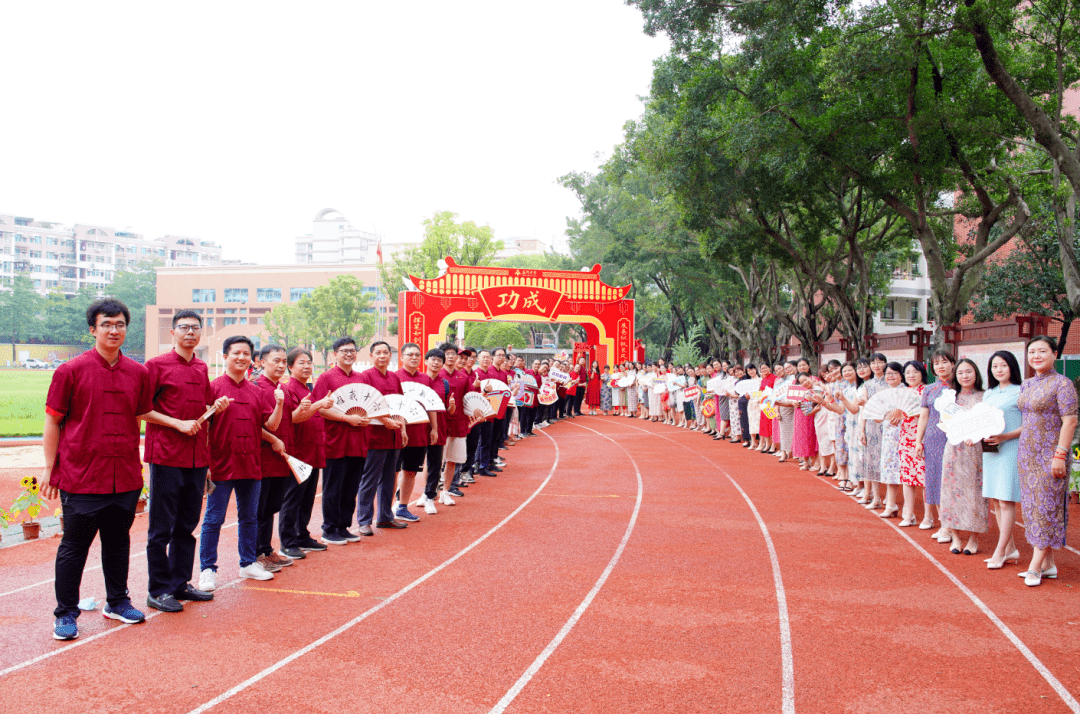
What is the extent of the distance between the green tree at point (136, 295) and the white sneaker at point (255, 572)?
7572cm

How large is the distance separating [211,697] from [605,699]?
1885 mm

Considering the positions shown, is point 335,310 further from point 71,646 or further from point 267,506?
point 71,646

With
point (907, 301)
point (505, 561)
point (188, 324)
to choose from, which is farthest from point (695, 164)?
point (907, 301)

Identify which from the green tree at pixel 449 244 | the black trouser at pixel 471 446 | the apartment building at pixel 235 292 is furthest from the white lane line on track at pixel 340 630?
the apartment building at pixel 235 292

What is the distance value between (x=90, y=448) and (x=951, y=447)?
646cm


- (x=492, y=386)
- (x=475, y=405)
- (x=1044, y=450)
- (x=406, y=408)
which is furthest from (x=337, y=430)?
(x=1044, y=450)

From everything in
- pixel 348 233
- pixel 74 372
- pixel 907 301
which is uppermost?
pixel 348 233

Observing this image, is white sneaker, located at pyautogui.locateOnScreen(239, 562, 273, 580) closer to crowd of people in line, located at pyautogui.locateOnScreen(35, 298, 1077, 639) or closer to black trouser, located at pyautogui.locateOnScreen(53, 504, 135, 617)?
crowd of people in line, located at pyautogui.locateOnScreen(35, 298, 1077, 639)

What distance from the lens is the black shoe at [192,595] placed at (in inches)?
200

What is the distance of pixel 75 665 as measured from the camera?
403 centimetres

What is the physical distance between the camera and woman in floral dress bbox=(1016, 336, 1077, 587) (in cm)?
555

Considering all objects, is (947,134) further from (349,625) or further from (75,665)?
(75,665)

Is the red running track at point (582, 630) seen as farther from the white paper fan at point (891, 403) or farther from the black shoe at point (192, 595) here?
the white paper fan at point (891, 403)

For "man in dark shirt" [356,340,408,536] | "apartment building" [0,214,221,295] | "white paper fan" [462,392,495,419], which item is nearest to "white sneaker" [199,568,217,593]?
"man in dark shirt" [356,340,408,536]
